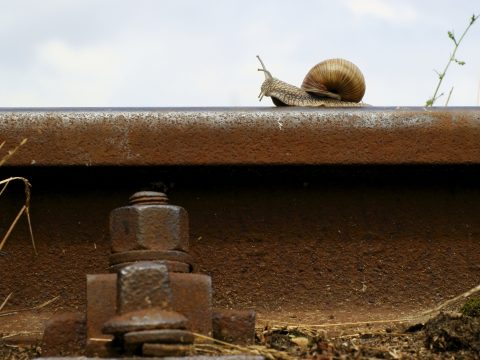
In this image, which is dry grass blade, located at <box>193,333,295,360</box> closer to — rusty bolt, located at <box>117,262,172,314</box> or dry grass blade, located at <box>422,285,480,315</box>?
rusty bolt, located at <box>117,262,172,314</box>

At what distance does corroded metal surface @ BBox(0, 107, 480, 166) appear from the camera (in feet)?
9.16

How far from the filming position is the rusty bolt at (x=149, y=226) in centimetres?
244

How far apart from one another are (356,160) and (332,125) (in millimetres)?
117

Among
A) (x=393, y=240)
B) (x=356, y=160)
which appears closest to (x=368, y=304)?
(x=393, y=240)

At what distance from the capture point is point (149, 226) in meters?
2.45

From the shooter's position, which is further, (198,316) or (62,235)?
(62,235)

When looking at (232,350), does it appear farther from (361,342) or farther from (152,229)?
(361,342)

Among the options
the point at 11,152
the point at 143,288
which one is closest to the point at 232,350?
the point at 143,288

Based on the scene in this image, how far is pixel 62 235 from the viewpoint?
2.89m

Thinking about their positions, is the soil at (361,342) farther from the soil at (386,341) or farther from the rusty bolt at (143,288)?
the rusty bolt at (143,288)

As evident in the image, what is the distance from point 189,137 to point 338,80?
4.03ft

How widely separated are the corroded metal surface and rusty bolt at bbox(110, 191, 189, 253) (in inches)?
12.6

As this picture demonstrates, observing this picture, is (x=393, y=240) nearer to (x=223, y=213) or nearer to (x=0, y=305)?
(x=223, y=213)

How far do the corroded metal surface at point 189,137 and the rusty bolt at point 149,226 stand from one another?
32cm
